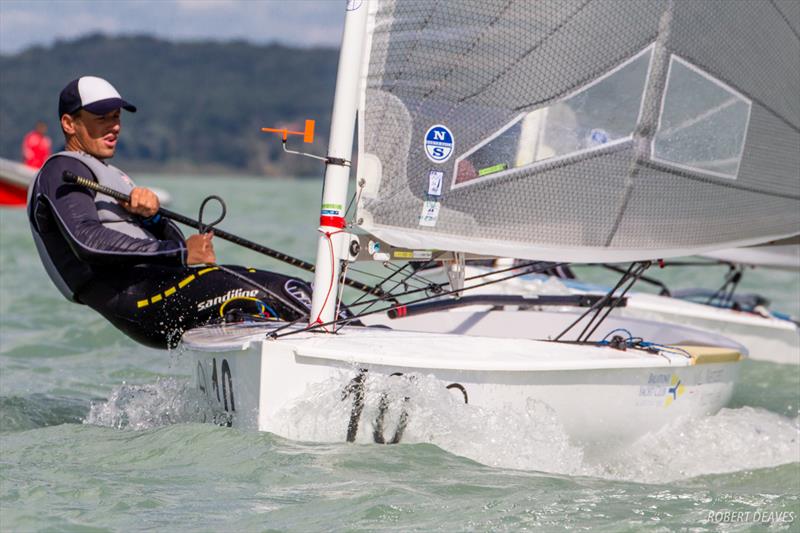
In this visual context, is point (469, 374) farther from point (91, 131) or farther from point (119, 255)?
point (91, 131)

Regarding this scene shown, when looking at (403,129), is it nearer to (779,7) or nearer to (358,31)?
(358,31)

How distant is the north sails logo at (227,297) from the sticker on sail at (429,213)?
0.67m

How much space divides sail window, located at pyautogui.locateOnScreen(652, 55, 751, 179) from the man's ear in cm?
192

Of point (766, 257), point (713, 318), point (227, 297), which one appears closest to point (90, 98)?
point (227, 297)

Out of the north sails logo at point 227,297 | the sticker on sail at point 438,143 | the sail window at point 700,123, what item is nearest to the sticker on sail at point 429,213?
the sticker on sail at point 438,143

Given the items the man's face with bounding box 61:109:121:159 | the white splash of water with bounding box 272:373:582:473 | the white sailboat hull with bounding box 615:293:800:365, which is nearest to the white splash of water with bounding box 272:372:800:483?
the white splash of water with bounding box 272:373:582:473

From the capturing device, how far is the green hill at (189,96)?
79.4 meters

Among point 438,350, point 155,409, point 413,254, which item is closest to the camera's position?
point 438,350

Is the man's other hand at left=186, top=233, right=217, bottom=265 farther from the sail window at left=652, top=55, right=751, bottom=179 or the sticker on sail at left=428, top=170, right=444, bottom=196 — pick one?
the sail window at left=652, top=55, right=751, bottom=179

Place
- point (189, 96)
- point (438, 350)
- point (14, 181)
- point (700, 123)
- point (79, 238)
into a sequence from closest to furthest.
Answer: point (438, 350), point (79, 238), point (700, 123), point (14, 181), point (189, 96)

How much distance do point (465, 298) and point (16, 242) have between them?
23.9 feet

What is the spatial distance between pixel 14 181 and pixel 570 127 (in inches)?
404

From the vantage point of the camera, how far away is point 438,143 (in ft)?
12.2

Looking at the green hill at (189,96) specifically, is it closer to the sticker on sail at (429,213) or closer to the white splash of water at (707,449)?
the white splash of water at (707,449)
